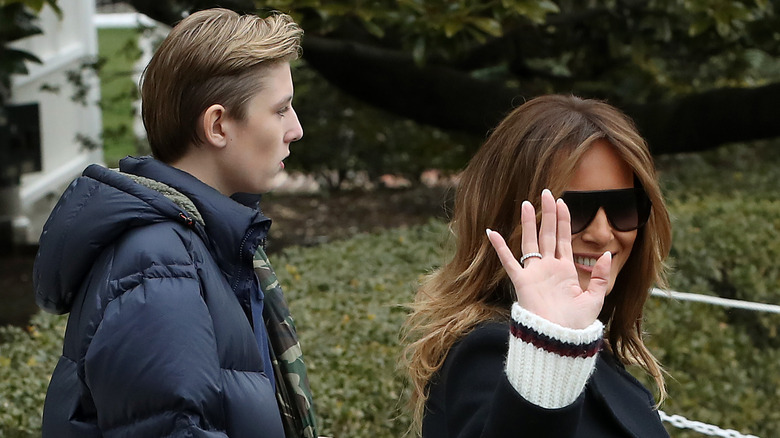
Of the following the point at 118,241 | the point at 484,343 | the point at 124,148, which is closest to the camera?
the point at 484,343

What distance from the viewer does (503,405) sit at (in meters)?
1.56

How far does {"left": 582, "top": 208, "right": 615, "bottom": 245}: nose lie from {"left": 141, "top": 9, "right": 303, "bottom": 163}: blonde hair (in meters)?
0.73

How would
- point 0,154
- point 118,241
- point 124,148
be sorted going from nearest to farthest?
point 118,241
point 0,154
point 124,148

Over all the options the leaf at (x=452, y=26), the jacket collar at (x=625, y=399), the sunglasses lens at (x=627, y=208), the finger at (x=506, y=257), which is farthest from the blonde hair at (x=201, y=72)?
the leaf at (x=452, y=26)

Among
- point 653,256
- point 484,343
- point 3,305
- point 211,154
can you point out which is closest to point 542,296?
point 484,343

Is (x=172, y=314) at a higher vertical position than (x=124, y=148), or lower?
higher

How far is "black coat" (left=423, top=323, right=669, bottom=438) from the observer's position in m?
1.56

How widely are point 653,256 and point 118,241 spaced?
3.75 feet

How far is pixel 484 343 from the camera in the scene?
172cm

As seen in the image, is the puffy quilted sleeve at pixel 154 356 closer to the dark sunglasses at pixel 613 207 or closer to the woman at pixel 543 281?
the woman at pixel 543 281

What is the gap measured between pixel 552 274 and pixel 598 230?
0.26 meters

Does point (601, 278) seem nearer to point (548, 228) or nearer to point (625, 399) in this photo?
point (548, 228)

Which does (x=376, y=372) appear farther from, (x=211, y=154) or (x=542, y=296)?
(x=542, y=296)

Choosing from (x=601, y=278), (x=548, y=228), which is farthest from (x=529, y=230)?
(x=601, y=278)
